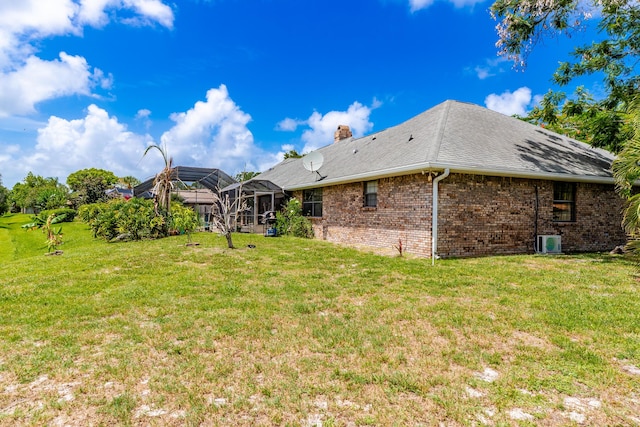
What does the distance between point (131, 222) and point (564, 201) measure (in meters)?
15.9

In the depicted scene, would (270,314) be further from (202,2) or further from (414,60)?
(414,60)

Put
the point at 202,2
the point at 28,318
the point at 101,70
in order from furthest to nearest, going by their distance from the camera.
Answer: the point at 101,70 < the point at 202,2 < the point at 28,318

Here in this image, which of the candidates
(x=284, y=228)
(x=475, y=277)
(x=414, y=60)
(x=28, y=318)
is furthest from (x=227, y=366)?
(x=414, y=60)

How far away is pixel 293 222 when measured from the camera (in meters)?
15.9

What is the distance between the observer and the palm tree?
1423cm

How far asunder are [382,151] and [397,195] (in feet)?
9.50

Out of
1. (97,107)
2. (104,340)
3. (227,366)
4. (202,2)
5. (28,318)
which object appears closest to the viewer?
(227,366)

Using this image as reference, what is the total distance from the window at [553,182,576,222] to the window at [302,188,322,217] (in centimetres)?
882

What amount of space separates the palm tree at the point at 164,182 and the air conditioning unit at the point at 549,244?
14065 millimetres

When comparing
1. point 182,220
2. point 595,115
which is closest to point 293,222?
point 182,220

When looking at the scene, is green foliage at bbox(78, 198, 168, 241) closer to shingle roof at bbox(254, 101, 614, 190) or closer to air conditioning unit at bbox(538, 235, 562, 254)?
shingle roof at bbox(254, 101, 614, 190)

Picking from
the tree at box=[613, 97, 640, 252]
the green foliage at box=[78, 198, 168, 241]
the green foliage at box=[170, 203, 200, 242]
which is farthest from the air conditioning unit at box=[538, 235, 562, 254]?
the green foliage at box=[78, 198, 168, 241]

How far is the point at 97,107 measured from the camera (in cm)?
1939

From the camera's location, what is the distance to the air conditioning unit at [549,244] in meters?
10.3
